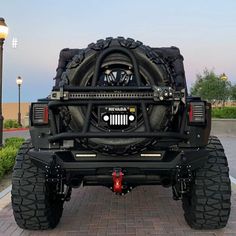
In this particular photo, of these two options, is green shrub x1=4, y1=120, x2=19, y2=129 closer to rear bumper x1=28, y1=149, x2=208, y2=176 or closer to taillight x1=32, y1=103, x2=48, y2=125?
taillight x1=32, y1=103, x2=48, y2=125

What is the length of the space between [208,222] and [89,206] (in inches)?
81.3

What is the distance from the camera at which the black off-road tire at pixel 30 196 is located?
16.0ft

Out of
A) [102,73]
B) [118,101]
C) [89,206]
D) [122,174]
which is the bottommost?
[89,206]

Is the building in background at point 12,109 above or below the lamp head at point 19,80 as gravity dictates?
below

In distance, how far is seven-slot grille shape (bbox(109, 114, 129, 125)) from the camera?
14.2ft

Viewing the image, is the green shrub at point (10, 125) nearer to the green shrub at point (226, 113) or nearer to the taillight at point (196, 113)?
the green shrub at point (226, 113)

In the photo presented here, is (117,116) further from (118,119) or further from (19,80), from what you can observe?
(19,80)

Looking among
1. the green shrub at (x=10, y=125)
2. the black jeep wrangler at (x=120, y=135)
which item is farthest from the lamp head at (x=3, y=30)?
the green shrub at (x=10, y=125)

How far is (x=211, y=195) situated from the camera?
483cm

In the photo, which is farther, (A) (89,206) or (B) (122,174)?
(A) (89,206)

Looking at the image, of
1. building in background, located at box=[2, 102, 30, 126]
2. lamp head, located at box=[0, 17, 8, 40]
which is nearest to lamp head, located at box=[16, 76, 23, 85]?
building in background, located at box=[2, 102, 30, 126]

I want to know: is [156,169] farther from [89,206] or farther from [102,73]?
[89,206]

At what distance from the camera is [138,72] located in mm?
4293

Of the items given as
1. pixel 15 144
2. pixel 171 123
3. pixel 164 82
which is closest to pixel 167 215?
pixel 171 123
